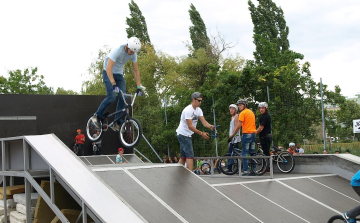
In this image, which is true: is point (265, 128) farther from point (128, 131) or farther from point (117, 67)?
point (117, 67)

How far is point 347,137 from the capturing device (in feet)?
40.9

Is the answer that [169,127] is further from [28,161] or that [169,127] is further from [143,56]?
[143,56]

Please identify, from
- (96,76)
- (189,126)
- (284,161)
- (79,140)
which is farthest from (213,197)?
(96,76)

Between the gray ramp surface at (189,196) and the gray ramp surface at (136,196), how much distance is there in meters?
0.18

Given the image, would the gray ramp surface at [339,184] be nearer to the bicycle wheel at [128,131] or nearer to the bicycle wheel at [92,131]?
the bicycle wheel at [128,131]

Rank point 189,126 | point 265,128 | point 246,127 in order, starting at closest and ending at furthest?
point 189,126
point 246,127
point 265,128

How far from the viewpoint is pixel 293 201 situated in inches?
259

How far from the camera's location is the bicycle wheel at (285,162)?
9406 mm

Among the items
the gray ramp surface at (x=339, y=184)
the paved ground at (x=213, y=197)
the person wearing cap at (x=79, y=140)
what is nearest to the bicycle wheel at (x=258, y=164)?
the paved ground at (x=213, y=197)

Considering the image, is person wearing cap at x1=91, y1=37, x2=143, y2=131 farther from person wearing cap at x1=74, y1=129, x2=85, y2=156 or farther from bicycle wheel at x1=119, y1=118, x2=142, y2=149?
person wearing cap at x1=74, y1=129, x2=85, y2=156

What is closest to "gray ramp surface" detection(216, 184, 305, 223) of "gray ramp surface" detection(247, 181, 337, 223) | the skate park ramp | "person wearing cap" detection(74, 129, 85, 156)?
the skate park ramp

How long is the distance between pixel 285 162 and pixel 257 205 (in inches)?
147

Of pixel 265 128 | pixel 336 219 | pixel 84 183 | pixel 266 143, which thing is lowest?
pixel 336 219

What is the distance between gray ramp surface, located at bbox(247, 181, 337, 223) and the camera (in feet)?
20.0
